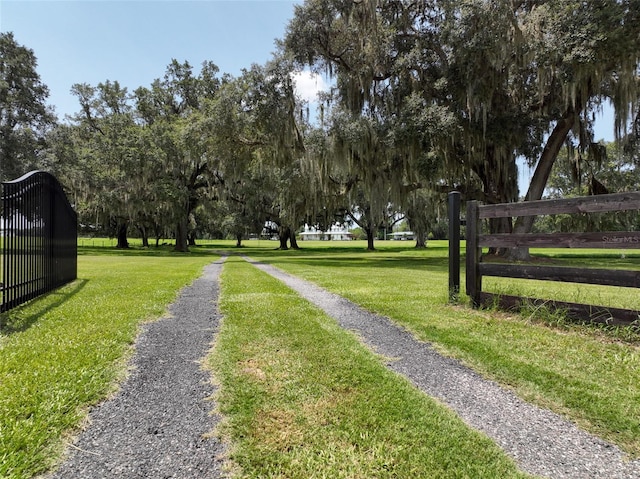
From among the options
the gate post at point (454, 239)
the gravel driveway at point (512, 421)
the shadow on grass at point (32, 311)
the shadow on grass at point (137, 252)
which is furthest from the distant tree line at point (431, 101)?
the gravel driveway at point (512, 421)

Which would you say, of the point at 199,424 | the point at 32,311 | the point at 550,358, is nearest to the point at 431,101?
the point at 550,358

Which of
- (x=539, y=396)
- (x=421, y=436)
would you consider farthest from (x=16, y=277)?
(x=539, y=396)

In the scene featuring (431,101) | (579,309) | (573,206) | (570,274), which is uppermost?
(431,101)

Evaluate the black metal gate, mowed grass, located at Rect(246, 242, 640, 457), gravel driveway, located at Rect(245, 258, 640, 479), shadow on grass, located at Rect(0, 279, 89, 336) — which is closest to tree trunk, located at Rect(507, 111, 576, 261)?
mowed grass, located at Rect(246, 242, 640, 457)

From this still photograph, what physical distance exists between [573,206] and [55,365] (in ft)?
17.7

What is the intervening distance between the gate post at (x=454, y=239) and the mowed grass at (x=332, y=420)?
2.58 metres

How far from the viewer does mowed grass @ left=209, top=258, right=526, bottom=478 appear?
1836mm

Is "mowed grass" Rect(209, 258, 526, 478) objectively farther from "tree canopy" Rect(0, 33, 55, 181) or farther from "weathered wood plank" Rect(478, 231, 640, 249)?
"tree canopy" Rect(0, 33, 55, 181)

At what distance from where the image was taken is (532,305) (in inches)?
186

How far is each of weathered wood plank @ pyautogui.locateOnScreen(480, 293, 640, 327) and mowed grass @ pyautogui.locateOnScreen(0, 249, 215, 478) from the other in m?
4.54

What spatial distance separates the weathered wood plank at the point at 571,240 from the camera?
3.87 meters

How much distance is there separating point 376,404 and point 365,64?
591 inches

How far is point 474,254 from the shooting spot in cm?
532

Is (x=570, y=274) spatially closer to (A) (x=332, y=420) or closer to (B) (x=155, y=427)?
(A) (x=332, y=420)
